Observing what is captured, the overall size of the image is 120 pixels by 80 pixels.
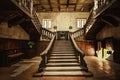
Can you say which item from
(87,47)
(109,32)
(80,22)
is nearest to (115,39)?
(109,32)

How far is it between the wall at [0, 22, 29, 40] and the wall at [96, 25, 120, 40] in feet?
22.5

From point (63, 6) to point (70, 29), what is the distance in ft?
11.8

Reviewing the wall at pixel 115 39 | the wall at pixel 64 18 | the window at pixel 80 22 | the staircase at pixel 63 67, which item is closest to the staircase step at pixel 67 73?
the staircase at pixel 63 67

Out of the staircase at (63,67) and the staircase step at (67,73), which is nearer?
the staircase step at (67,73)

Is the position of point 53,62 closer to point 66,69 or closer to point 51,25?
point 66,69

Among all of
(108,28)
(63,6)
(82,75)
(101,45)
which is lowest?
(82,75)

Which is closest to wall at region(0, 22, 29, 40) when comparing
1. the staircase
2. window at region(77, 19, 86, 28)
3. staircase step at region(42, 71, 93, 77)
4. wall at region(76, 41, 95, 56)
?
the staircase

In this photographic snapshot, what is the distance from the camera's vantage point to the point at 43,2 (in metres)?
16.3

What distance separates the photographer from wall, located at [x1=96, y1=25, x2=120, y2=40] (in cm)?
1165

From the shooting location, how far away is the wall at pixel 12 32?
10203 millimetres

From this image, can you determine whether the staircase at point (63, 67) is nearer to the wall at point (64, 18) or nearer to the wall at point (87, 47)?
the wall at point (87, 47)

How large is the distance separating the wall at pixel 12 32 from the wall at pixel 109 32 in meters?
6.84

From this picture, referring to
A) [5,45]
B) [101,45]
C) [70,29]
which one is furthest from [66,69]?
[70,29]

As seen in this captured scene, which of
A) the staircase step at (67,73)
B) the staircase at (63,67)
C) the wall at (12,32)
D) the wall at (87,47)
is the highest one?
the wall at (12,32)
